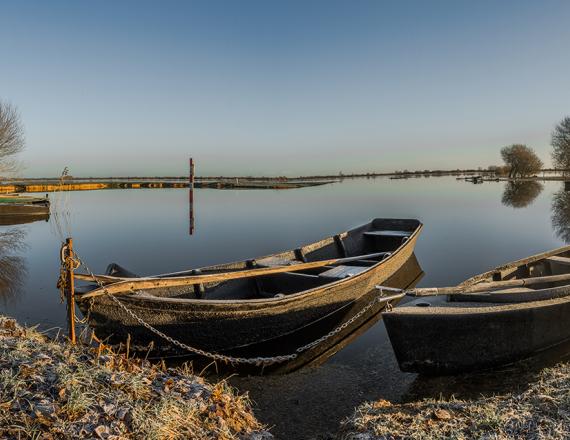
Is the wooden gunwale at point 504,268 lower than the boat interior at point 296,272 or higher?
higher

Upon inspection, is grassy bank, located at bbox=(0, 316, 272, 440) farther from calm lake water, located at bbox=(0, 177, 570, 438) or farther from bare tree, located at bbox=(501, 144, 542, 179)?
bare tree, located at bbox=(501, 144, 542, 179)

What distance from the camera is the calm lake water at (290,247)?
6887mm

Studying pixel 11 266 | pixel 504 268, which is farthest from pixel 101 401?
pixel 11 266

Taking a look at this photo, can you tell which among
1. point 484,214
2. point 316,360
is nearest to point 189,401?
point 316,360

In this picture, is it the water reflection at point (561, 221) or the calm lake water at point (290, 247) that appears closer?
the calm lake water at point (290, 247)

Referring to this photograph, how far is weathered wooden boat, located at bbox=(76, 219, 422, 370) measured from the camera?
281 inches

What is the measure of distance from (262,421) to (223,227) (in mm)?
23464

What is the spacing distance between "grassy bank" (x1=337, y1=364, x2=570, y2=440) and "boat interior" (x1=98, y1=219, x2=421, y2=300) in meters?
4.42

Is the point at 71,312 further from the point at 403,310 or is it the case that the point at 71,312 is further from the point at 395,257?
the point at 395,257

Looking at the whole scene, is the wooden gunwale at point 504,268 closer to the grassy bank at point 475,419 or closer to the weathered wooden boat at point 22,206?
the grassy bank at point 475,419

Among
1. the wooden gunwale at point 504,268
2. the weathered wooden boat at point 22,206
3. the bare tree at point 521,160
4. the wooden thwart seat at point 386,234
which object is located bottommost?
the wooden gunwale at point 504,268

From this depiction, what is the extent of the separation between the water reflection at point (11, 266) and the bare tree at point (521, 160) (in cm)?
10090

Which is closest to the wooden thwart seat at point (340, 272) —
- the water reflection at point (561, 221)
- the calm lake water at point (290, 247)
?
the calm lake water at point (290, 247)

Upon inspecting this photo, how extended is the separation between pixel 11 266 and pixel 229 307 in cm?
1454
